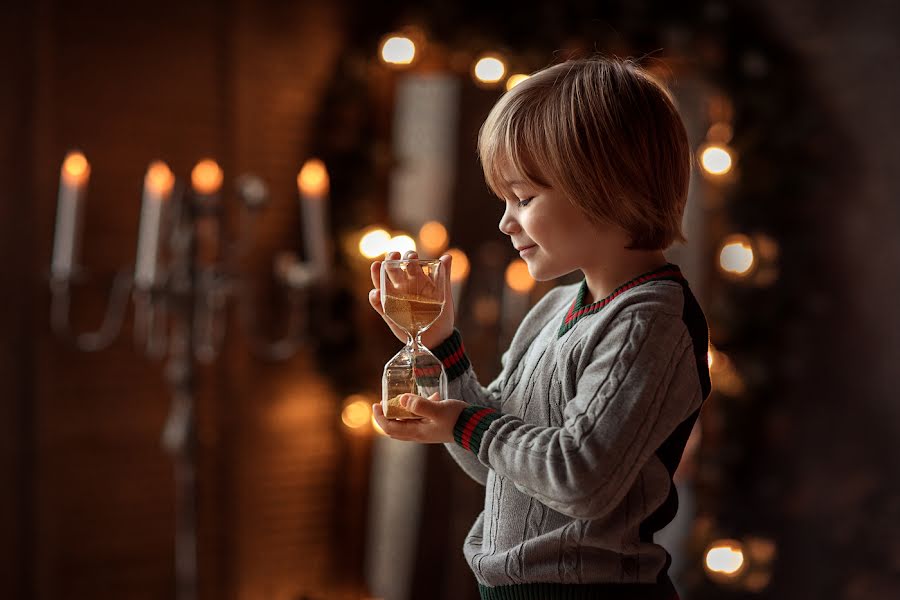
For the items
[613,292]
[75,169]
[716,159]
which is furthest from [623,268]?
[716,159]

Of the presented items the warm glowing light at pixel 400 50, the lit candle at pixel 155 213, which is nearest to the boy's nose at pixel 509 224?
the lit candle at pixel 155 213

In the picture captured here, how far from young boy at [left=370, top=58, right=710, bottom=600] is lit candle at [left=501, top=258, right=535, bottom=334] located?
170 cm

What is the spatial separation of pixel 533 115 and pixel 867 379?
2.10 meters

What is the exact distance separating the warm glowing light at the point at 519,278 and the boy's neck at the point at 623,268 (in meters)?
1.69

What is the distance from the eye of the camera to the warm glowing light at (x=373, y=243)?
9.57 feet

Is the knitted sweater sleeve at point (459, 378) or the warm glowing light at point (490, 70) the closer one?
the knitted sweater sleeve at point (459, 378)

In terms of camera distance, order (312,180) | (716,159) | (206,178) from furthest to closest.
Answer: (716,159)
(312,180)
(206,178)

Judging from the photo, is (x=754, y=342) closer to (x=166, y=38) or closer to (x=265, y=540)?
(x=265, y=540)

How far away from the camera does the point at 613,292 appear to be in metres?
1.05

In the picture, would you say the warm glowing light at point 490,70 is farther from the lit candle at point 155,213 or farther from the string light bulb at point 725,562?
the string light bulb at point 725,562

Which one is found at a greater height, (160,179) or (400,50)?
(400,50)

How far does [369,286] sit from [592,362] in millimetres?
1964

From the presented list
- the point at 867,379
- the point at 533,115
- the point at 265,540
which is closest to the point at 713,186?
the point at 867,379

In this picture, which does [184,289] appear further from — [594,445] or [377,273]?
[594,445]
